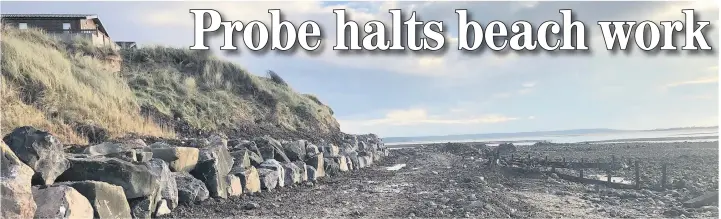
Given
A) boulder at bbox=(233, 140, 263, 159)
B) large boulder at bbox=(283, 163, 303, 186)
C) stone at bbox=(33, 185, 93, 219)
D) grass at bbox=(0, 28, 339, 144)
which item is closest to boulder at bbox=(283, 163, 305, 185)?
large boulder at bbox=(283, 163, 303, 186)

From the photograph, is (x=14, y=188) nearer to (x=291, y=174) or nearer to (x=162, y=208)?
(x=162, y=208)

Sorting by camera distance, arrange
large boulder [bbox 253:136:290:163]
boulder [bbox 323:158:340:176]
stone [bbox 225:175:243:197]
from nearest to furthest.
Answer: stone [bbox 225:175:243:197] < large boulder [bbox 253:136:290:163] < boulder [bbox 323:158:340:176]

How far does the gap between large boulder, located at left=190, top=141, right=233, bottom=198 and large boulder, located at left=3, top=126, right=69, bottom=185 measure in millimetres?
2235

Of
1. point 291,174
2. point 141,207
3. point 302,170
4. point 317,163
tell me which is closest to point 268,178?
point 291,174

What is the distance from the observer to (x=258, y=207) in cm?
757

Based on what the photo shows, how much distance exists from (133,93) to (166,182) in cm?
836

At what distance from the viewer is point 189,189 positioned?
7066 millimetres

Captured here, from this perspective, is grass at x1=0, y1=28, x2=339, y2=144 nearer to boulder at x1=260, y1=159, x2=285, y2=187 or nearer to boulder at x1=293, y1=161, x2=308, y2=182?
boulder at x1=260, y1=159, x2=285, y2=187

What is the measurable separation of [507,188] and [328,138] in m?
7.76

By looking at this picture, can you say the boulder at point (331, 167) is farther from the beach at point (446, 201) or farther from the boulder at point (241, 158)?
the boulder at point (241, 158)

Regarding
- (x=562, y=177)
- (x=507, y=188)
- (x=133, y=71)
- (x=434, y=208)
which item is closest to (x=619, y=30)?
(x=434, y=208)

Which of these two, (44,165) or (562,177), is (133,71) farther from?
(562,177)

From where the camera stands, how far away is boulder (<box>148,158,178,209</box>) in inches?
251

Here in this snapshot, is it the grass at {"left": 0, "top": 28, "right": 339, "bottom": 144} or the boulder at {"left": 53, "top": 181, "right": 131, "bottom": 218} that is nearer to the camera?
the boulder at {"left": 53, "top": 181, "right": 131, "bottom": 218}
